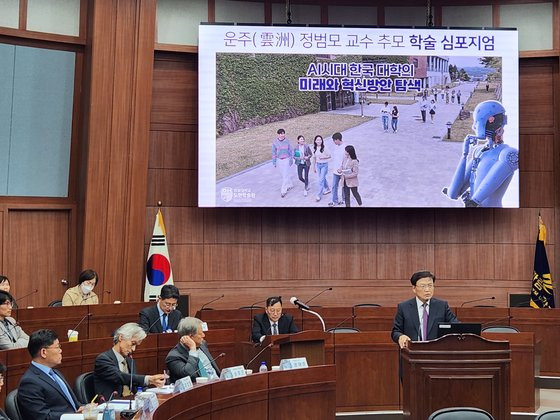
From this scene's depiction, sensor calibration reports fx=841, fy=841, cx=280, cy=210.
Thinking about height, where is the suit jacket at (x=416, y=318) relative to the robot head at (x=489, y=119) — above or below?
below

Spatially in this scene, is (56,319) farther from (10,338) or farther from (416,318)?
(416,318)

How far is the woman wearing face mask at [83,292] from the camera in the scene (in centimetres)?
866

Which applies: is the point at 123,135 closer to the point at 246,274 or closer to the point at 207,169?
the point at 207,169

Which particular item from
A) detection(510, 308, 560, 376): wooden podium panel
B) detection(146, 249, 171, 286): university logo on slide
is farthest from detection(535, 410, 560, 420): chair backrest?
detection(146, 249, 171, 286): university logo on slide

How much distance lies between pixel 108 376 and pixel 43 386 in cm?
95

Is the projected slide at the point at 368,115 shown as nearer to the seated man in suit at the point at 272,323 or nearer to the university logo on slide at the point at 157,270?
the university logo on slide at the point at 157,270

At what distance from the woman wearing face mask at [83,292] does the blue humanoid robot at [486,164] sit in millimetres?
4787

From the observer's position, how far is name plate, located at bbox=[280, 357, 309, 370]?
5.98 meters

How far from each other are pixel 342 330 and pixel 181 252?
10.3ft

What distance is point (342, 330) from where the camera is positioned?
8734 millimetres

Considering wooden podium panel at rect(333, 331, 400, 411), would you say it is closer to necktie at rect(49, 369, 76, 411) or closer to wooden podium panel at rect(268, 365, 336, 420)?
wooden podium panel at rect(268, 365, 336, 420)

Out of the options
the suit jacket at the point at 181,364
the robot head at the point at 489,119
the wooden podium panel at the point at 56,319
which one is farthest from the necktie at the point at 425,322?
the robot head at the point at 489,119

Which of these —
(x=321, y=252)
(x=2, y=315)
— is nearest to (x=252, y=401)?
(x=2, y=315)

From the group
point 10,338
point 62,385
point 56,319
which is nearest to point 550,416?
point 62,385
